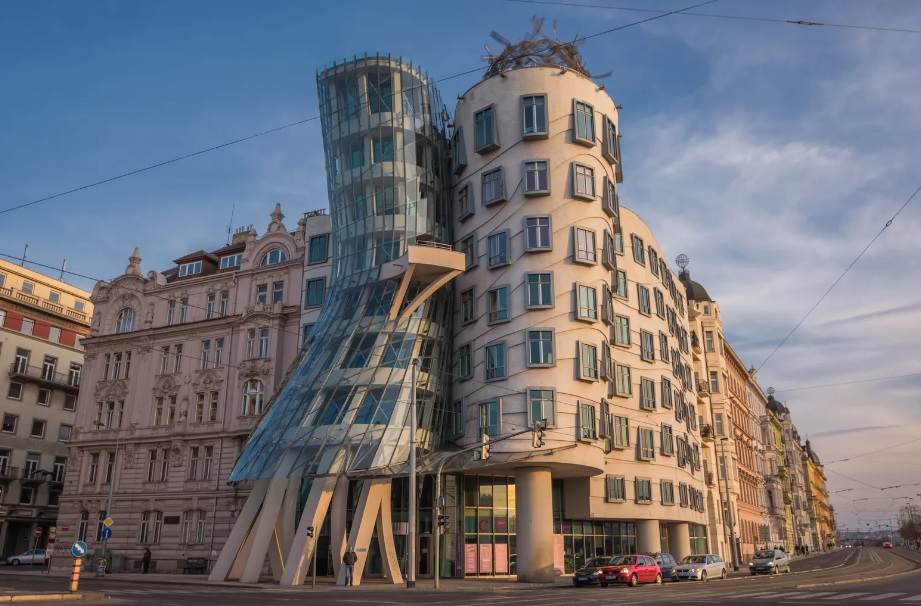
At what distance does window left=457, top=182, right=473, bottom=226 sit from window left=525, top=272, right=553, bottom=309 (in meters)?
6.85

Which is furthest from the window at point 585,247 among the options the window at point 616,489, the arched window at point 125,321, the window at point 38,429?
the window at point 38,429

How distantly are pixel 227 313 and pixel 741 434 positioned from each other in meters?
58.9

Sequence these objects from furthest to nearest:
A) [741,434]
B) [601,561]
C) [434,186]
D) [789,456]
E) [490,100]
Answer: [789,456]
[741,434]
[434,186]
[490,100]
[601,561]

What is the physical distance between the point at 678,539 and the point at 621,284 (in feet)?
63.4

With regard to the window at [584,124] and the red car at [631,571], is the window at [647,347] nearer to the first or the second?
the window at [584,124]

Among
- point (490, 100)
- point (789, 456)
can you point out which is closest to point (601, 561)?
point (490, 100)

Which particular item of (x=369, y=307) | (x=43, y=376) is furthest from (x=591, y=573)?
(x=43, y=376)

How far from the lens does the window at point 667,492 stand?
51562mm

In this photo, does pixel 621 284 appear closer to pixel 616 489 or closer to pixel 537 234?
pixel 537 234

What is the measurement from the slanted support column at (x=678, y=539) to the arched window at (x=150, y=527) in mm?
36744

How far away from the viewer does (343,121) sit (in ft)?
168

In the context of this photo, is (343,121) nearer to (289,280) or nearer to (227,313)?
(289,280)

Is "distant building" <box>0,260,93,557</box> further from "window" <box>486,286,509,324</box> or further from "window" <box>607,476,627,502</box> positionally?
"window" <box>607,476,627,502</box>

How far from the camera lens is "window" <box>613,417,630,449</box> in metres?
48.4
